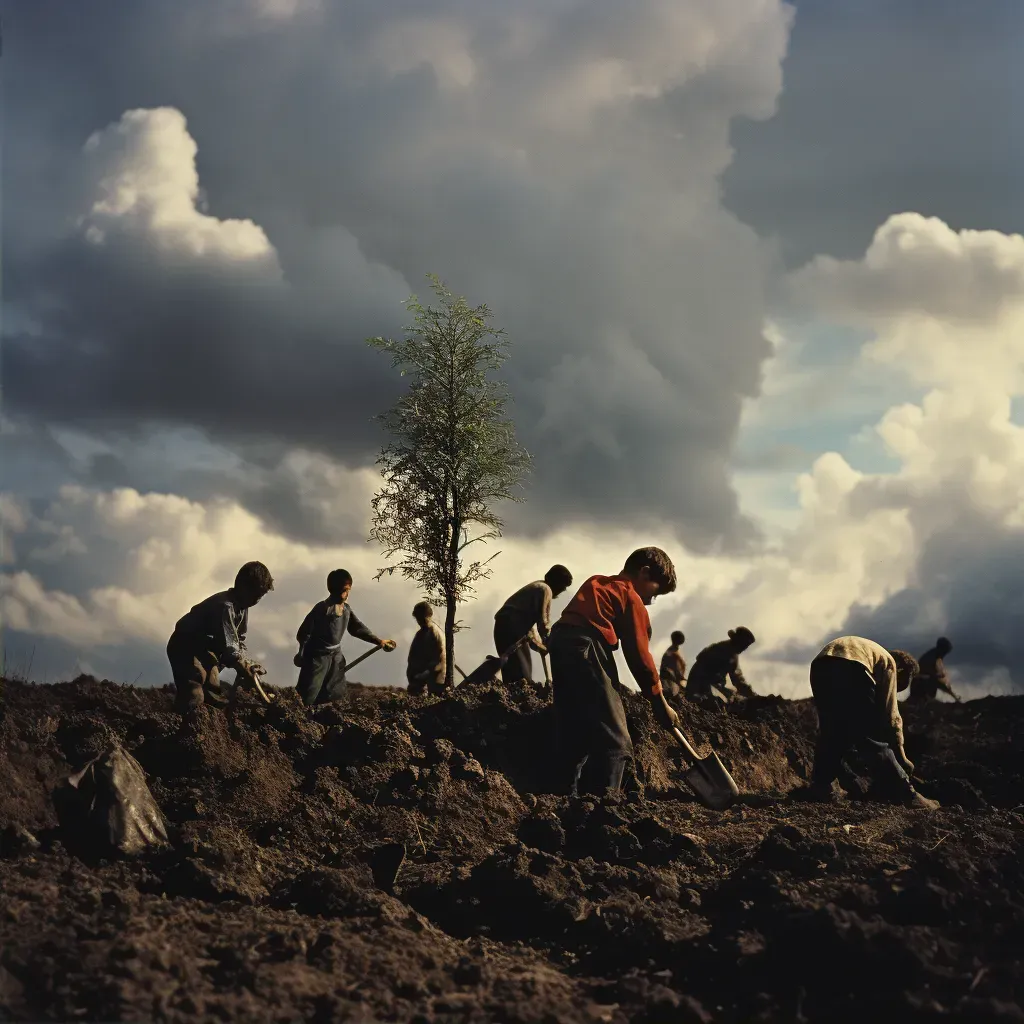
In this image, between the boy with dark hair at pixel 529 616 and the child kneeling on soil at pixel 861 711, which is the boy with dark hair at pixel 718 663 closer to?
the boy with dark hair at pixel 529 616

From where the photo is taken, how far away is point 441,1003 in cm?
430

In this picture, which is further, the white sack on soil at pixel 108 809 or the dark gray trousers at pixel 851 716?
the dark gray trousers at pixel 851 716

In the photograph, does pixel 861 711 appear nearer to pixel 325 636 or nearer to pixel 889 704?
pixel 889 704

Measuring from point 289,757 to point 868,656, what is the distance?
208 inches

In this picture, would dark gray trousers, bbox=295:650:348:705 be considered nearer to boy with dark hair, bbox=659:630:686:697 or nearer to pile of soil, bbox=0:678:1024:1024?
pile of soil, bbox=0:678:1024:1024

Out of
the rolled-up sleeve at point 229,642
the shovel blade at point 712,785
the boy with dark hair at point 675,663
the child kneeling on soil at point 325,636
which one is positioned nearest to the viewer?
the shovel blade at point 712,785

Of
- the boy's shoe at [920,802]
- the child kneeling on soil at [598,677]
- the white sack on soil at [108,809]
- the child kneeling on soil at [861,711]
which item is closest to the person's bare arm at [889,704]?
the child kneeling on soil at [861,711]

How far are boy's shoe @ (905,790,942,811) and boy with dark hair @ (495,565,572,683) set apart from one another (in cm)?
473

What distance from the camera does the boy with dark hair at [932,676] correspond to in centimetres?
2112

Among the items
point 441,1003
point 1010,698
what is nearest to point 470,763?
point 441,1003

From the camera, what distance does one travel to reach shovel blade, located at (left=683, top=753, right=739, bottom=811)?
878 cm

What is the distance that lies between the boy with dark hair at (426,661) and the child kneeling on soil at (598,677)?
305 inches

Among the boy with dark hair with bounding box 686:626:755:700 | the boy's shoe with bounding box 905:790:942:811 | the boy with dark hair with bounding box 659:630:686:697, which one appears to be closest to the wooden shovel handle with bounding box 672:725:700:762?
the boy's shoe with bounding box 905:790:942:811

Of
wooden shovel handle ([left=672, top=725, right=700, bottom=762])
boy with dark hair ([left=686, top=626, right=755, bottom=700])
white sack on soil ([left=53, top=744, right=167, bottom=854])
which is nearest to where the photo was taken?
white sack on soil ([left=53, top=744, right=167, bottom=854])
